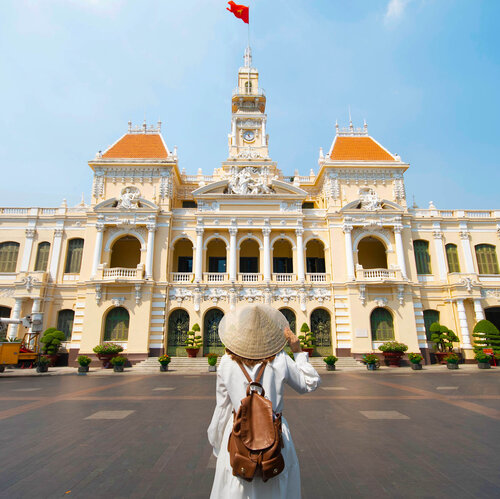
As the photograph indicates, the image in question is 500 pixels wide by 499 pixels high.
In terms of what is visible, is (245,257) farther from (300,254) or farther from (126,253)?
(126,253)

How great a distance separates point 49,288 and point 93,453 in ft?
78.4

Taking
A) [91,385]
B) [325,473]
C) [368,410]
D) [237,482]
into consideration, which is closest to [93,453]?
[325,473]

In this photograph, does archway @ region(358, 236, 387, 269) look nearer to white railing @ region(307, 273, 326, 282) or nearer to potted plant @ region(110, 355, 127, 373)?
white railing @ region(307, 273, 326, 282)

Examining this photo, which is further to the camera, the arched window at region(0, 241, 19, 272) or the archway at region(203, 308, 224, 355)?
the arched window at region(0, 241, 19, 272)

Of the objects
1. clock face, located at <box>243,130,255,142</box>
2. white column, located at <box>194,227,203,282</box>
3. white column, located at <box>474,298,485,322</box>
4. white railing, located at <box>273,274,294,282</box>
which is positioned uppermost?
clock face, located at <box>243,130,255,142</box>

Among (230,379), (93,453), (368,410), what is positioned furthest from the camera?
(368,410)

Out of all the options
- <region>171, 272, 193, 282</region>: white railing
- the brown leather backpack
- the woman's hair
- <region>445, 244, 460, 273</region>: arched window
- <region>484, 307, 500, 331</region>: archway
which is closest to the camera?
the brown leather backpack

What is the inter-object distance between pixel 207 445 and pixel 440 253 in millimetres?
26582

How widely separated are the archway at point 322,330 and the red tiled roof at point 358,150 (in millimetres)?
13215

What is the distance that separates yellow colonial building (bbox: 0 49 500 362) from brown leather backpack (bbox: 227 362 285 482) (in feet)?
72.9

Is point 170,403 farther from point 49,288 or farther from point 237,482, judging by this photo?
point 49,288

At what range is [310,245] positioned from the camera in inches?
1136

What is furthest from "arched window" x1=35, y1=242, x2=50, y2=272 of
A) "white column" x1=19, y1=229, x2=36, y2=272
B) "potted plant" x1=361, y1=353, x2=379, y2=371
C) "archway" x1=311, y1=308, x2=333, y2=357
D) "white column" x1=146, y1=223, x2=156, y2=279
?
"potted plant" x1=361, y1=353, x2=379, y2=371

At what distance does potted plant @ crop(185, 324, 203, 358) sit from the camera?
76.6ft
